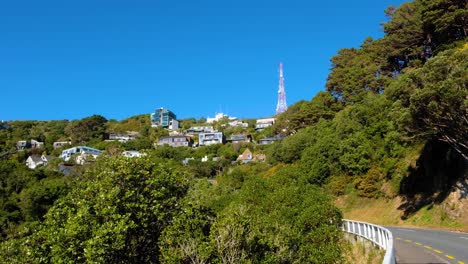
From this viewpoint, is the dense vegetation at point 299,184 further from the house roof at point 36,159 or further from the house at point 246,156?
the house roof at point 36,159

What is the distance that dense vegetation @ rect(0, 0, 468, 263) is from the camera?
13891mm

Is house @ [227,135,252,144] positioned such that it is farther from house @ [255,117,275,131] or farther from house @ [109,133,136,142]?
house @ [109,133,136,142]

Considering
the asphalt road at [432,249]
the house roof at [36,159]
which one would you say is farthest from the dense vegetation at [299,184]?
the house roof at [36,159]

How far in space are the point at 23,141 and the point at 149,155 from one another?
118 meters

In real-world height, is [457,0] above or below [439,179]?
above

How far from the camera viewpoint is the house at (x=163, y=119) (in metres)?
167

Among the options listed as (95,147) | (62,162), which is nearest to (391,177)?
(62,162)

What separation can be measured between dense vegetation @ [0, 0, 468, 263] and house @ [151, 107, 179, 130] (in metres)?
113

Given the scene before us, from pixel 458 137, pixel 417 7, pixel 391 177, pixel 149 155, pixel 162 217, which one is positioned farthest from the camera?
pixel 417 7

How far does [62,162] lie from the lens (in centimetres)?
9612

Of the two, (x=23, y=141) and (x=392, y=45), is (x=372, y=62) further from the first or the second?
(x=23, y=141)

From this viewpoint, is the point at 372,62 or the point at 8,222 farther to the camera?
the point at 372,62

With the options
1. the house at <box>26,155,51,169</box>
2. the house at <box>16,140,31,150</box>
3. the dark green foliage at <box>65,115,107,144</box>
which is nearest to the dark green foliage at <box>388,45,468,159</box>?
the house at <box>26,155,51,169</box>

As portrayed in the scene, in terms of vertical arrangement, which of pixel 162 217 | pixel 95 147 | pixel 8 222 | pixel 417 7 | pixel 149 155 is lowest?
pixel 8 222
